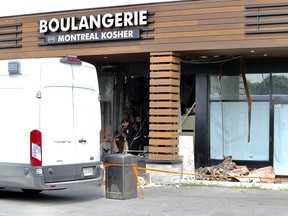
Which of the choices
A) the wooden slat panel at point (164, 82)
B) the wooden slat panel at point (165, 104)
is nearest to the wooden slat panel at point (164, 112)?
the wooden slat panel at point (165, 104)

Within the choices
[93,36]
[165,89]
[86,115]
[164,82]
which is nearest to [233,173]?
[165,89]

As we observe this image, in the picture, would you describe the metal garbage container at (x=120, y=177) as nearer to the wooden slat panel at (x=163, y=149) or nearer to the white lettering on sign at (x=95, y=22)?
the wooden slat panel at (x=163, y=149)

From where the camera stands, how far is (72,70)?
1087 centimetres

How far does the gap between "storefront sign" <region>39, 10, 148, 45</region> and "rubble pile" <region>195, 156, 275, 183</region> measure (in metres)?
4.40

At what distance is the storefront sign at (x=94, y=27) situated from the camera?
14.3 meters

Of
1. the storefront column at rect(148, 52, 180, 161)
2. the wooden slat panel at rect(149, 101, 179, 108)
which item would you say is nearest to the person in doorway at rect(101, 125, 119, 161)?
the storefront column at rect(148, 52, 180, 161)

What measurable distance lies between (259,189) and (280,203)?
2244 mm

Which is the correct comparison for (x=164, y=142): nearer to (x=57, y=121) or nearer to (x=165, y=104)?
(x=165, y=104)

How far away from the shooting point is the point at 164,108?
1404cm

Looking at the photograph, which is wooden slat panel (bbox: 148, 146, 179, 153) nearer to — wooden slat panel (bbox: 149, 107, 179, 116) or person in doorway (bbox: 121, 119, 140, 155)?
wooden slat panel (bbox: 149, 107, 179, 116)

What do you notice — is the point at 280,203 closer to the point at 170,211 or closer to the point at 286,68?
the point at 170,211

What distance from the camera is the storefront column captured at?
14.0 meters

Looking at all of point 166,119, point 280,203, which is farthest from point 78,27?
point 280,203

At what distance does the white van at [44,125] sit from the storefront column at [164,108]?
11.1ft
